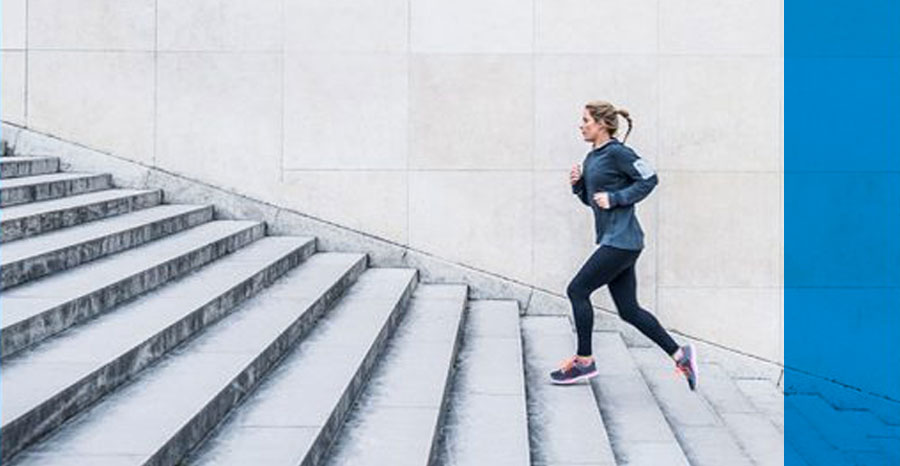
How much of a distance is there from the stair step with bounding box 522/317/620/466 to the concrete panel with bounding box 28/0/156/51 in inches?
171

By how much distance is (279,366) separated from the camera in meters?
4.91

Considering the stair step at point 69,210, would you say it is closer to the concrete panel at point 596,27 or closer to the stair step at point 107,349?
the stair step at point 107,349

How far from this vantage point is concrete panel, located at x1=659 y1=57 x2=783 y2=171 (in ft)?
25.9

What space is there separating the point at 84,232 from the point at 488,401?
2.95m

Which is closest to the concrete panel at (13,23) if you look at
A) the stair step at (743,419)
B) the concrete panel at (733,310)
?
the concrete panel at (733,310)

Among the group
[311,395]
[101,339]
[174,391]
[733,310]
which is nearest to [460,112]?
[733,310]

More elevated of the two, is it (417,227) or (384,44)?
(384,44)

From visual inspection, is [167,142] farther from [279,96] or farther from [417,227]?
[417,227]

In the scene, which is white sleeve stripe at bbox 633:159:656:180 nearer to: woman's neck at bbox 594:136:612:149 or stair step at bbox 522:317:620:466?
woman's neck at bbox 594:136:612:149
